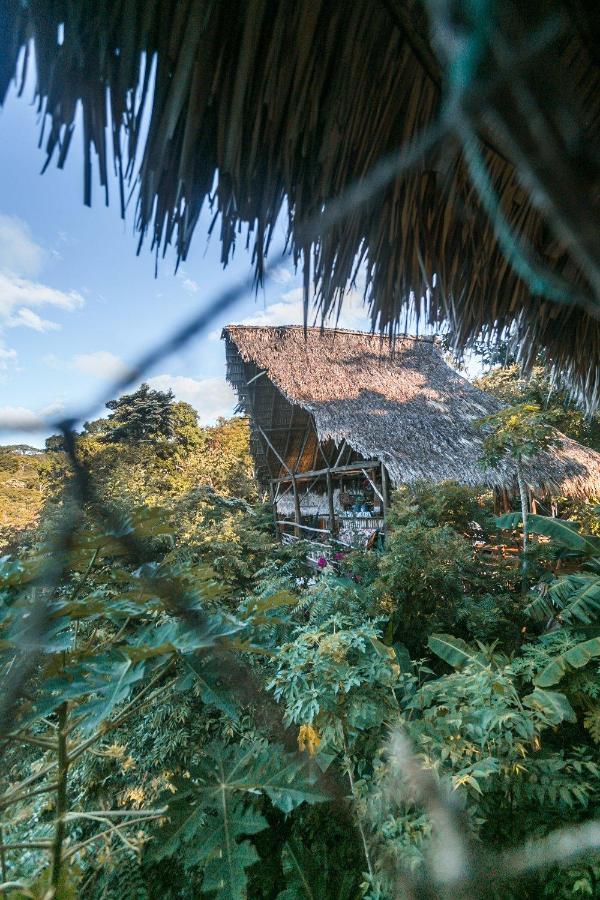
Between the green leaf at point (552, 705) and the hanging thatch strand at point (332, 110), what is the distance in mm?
1810

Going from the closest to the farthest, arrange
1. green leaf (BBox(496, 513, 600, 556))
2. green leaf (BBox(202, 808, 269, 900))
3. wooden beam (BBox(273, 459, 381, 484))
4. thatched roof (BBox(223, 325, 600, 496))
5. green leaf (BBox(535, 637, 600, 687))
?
green leaf (BBox(202, 808, 269, 900)) < green leaf (BBox(535, 637, 600, 687)) < green leaf (BBox(496, 513, 600, 556)) < thatched roof (BBox(223, 325, 600, 496)) < wooden beam (BBox(273, 459, 381, 484))

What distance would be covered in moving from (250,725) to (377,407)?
191 inches

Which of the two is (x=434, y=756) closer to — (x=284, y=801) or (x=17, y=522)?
(x=284, y=801)

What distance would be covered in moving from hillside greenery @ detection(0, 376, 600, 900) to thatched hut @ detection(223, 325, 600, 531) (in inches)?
87.8

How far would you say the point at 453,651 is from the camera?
259 cm

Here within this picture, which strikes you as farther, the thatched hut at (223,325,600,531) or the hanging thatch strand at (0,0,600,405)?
the thatched hut at (223,325,600,531)

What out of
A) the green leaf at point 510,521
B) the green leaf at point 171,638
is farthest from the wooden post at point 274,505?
the green leaf at point 171,638

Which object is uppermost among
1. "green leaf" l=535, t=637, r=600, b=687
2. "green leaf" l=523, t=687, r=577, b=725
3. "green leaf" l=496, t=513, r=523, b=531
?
"green leaf" l=496, t=513, r=523, b=531

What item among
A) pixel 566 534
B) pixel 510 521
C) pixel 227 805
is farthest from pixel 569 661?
pixel 227 805

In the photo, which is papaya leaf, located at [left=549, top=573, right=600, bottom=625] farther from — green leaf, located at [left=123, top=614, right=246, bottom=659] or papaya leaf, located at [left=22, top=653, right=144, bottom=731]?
papaya leaf, located at [left=22, top=653, right=144, bottom=731]

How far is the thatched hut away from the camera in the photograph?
5383 millimetres

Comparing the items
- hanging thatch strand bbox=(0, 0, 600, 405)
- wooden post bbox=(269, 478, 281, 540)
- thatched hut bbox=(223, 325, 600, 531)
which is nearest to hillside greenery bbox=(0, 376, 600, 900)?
hanging thatch strand bbox=(0, 0, 600, 405)

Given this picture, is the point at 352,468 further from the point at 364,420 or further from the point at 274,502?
the point at 274,502

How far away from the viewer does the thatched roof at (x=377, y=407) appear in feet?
17.6
